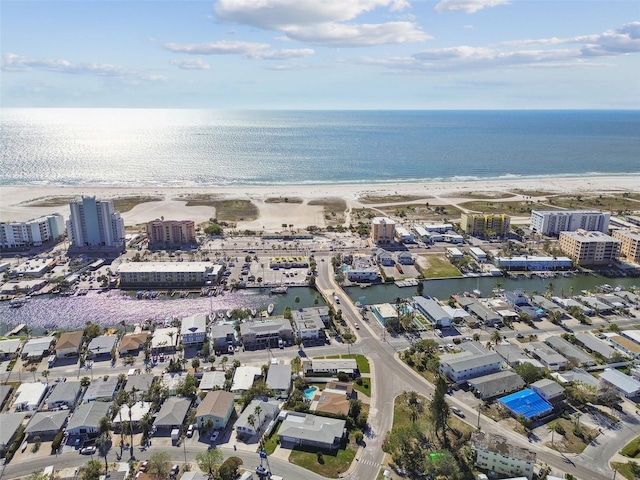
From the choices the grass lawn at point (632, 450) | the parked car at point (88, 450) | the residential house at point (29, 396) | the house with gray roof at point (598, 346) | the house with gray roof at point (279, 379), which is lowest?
the parked car at point (88, 450)

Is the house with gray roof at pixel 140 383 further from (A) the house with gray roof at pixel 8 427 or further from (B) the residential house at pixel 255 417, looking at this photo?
(B) the residential house at pixel 255 417

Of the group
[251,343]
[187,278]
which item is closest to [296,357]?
[251,343]

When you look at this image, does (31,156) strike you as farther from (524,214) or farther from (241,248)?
(524,214)

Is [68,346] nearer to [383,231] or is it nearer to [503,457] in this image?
[503,457]

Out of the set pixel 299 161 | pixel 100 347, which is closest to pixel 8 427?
pixel 100 347

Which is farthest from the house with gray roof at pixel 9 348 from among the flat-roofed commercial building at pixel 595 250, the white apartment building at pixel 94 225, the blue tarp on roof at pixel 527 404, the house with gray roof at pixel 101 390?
the flat-roofed commercial building at pixel 595 250

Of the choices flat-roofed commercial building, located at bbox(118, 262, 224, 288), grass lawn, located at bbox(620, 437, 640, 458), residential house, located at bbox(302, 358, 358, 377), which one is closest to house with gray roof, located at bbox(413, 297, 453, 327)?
residential house, located at bbox(302, 358, 358, 377)

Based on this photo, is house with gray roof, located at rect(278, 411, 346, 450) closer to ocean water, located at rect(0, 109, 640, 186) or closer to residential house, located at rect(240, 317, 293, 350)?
residential house, located at rect(240, 317, 293, 350)
